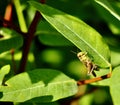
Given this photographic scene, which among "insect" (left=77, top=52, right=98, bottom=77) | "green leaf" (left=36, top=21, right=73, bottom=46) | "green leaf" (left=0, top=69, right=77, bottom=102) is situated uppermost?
"insect" (left=77, top=52, right=98, bottom=77)

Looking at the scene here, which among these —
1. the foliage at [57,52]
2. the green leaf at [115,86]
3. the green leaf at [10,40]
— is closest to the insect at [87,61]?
the foliage at [57,52]

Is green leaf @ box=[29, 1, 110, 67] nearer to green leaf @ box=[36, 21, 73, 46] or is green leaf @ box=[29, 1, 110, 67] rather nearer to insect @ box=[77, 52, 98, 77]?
insect @ box=[77, 52, 98, 77]

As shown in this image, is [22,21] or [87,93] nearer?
[22,21]

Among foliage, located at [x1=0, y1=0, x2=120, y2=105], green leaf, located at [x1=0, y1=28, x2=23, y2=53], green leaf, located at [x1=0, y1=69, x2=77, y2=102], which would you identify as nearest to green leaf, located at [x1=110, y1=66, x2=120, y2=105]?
foliage, located at [x1=0, y1=0, x2=120, y2=105]

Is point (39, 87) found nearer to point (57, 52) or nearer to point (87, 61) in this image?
point (87, 61)

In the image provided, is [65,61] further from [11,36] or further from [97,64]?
[97,64]

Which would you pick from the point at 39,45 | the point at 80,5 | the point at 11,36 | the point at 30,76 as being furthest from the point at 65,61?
the point at 30,76

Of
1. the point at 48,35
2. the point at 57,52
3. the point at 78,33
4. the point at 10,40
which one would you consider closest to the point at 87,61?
the point at 78,33
